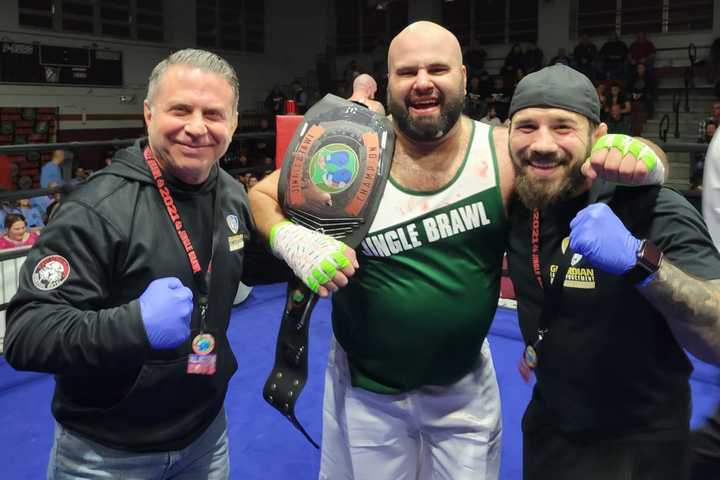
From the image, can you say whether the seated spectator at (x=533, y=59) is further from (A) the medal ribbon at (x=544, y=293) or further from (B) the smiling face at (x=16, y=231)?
(A) the medal ribbon at (x=544, y=293)

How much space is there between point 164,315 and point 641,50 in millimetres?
11780

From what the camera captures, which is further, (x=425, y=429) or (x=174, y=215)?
(x=425, y=429)

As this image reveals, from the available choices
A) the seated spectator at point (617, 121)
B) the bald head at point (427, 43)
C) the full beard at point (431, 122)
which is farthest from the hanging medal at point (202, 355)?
the seated spectator at point (617, 121)

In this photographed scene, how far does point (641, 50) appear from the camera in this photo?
1102 cm

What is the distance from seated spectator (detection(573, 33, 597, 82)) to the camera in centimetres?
1086

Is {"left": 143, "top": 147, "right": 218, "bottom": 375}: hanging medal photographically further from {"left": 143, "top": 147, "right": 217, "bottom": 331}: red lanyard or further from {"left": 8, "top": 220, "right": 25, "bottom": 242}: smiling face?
{"left": 8, "top": 220, "right": 25, "bottom": 242}: smiling face

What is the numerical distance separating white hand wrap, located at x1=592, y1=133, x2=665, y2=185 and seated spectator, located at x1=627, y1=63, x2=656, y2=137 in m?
9.61

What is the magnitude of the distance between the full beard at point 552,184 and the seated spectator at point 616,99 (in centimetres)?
889

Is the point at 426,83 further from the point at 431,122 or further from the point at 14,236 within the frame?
the point at 14,236

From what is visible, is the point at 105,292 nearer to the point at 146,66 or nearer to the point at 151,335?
the point at 151,335

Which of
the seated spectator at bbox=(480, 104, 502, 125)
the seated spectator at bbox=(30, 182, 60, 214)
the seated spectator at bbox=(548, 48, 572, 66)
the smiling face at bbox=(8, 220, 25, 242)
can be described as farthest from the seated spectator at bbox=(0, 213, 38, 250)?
the seated spectator at bbox=(548, 48, 572, 66)

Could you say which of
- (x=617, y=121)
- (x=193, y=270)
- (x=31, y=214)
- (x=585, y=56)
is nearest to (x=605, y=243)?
(x=193, y=270)

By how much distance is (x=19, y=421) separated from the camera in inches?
116

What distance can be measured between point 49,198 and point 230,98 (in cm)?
668
